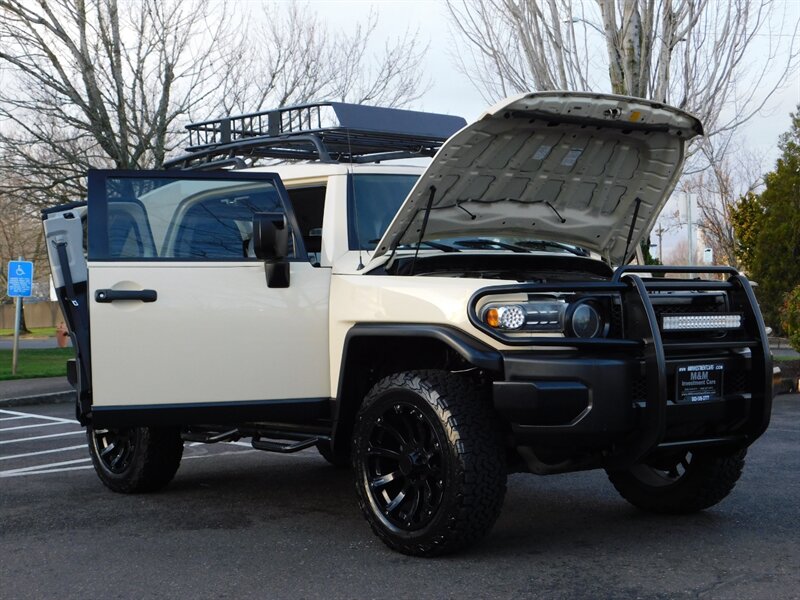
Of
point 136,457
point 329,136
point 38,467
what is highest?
point 329,136

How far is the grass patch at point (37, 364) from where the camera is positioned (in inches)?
720

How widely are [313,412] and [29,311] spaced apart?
6512cm

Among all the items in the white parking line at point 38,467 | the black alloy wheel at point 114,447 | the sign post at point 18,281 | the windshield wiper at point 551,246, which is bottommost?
the white parking line at point 38,467

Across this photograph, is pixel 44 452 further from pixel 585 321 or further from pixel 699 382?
pixel 699 382

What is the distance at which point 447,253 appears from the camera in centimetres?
552

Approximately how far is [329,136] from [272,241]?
1.52 meters

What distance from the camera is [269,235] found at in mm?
5164

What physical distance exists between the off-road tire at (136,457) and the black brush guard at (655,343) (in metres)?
2.69

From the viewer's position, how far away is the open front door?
5.30 metres

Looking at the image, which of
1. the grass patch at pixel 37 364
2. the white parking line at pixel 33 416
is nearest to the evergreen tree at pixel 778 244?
the grass patch at pixel 37 364

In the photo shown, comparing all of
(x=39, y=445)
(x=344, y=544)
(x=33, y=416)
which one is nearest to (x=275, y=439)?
(x=344, y=544)

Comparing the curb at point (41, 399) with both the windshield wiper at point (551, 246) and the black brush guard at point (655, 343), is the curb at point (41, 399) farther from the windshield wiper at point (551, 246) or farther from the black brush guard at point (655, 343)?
the black brush guard at point (655, 343)

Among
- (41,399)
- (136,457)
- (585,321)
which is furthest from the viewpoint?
(41,399)

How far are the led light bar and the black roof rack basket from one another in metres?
2.24
